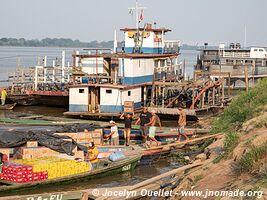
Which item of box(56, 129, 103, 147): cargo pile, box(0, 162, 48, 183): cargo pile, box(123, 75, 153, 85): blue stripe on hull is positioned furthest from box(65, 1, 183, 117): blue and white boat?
box(0, 162, 48, 183): cargo pile

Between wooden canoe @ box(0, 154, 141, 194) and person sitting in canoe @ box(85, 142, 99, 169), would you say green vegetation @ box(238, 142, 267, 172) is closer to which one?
wooden canoe @ box(0, 154, 141, 194)

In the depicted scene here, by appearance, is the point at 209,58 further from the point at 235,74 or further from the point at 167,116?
the point at 167,116

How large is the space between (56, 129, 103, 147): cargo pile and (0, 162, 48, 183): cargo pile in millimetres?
4740

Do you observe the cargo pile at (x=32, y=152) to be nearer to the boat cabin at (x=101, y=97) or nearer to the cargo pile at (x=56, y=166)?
the cargo pile at (x=56, y=166)

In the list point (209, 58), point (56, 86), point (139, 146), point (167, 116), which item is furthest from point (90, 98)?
point (209, 58)

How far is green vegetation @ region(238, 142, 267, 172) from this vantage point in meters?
9.38

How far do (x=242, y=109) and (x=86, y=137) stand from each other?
21.6 feet

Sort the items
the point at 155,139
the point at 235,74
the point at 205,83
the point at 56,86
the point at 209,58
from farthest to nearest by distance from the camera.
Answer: the point at 209,58 → the point at 235,74 → the point at 56,86 → the point at 205,83 → the point at 155,139

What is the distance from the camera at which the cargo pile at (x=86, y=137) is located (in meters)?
18.5

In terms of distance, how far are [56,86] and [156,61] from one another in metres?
8.31

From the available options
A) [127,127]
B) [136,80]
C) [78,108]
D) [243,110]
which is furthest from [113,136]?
[136,80]

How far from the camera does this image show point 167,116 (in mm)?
28312

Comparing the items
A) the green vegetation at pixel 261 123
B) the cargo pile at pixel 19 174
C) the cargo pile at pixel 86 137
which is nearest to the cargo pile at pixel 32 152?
the cargo pile at pixel 19 174

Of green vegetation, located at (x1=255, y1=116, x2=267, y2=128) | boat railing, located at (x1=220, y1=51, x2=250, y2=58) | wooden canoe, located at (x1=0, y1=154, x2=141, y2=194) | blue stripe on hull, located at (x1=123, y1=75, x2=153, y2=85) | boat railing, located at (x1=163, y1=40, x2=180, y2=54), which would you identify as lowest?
wooden canoe, located at (x1=0, y1=154, x2=141, y2=194)
